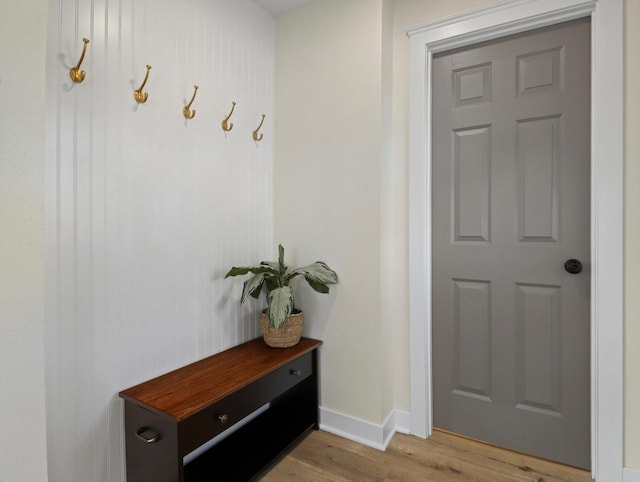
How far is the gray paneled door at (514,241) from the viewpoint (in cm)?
161

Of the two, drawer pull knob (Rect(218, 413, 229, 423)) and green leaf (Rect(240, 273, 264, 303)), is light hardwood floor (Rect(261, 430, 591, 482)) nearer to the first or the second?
drawer pull knob (Rect(218, 413, 229, 423))

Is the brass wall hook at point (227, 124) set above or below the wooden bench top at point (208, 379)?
above

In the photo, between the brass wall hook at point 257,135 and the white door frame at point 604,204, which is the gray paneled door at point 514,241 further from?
the brass wall hook at point 257,135

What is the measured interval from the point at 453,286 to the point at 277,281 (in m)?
0.95

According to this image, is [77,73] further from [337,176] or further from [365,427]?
[365,427]

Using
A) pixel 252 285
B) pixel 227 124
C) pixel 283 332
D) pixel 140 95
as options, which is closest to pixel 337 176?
pixel 227 124

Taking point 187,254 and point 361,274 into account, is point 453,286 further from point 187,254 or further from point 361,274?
point 187,254

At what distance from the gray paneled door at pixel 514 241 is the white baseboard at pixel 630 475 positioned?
151mm

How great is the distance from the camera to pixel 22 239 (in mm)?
762

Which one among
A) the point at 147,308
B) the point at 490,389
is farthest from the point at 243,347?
the point at 490,389

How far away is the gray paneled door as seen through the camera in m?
1.61

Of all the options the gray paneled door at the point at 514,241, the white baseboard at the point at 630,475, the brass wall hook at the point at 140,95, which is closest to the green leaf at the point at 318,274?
the gray paneled door at the point at 514,241

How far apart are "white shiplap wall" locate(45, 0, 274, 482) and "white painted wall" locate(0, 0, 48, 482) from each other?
0.46m

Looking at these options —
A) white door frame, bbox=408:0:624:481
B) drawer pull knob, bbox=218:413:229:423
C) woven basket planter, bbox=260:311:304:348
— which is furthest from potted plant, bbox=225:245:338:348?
white door frame, bbox=408:0:624:481
